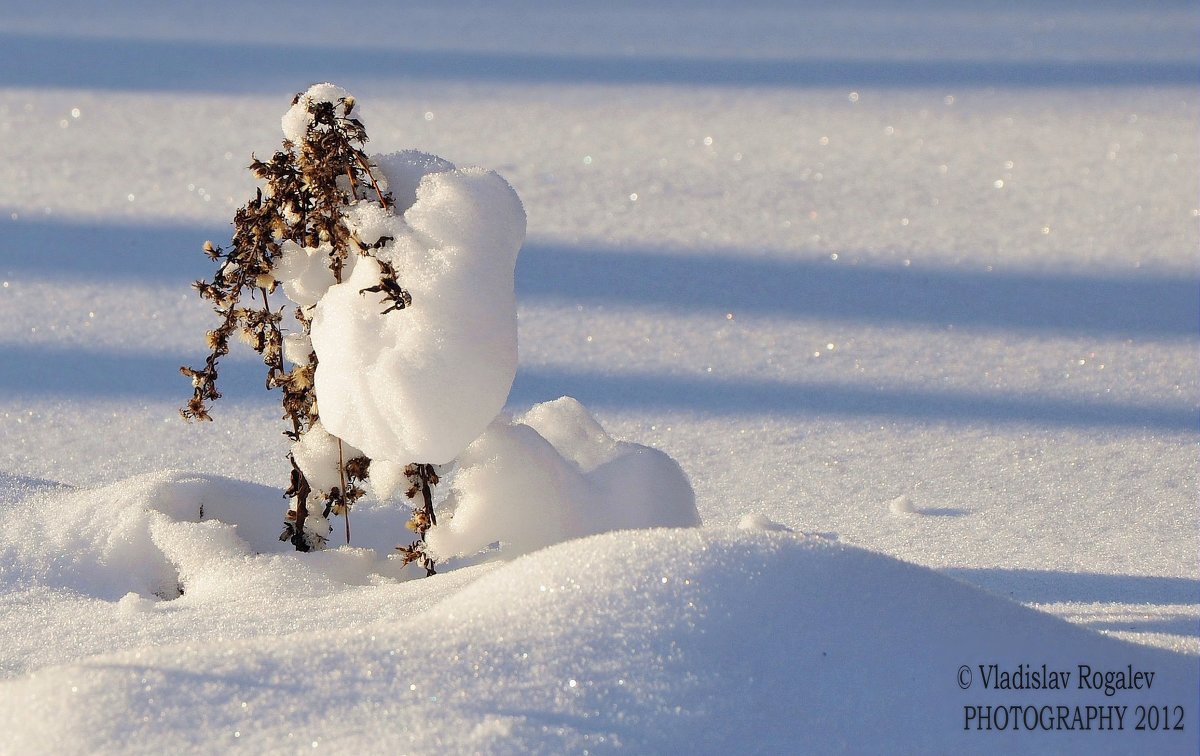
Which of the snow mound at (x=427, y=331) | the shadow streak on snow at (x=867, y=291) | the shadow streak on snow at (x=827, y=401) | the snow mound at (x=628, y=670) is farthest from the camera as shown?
the shadow streak on snow at (x=867, y=291)

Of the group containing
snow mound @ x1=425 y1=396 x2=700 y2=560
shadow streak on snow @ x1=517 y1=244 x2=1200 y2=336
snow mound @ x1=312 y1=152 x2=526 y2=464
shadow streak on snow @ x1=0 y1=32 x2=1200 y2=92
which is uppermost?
shadow streak on snow @ x1=0 y1=32 x2=1200 y2=92

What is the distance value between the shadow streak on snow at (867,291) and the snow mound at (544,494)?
110 centimetres

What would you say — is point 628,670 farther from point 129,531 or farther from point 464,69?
point 464,69

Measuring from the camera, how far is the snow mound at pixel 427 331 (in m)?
1.13

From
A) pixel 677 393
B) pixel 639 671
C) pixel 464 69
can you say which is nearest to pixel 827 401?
pixel 677 393

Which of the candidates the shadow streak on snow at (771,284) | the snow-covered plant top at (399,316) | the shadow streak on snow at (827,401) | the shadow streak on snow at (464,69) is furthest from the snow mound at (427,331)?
the shadow streak on snow at (464,69)

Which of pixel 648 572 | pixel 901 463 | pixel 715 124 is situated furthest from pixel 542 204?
pixel 648 572

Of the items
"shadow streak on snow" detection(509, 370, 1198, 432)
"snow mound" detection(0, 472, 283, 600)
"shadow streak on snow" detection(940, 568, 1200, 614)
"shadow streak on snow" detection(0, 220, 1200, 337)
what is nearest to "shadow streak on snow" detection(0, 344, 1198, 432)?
"shadow streak on snow" detection(509, 370, 1198, 432)

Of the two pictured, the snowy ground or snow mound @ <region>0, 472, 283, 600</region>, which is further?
snow mound @ <region>0, 472, 283, 600</region>

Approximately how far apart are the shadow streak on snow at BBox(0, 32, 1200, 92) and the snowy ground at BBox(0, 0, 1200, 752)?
2 centimetres

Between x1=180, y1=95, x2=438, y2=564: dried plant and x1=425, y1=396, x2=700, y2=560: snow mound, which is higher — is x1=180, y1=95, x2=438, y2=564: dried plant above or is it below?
above

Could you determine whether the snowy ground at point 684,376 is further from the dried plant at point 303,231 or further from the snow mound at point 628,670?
the dried plant at point 303,231

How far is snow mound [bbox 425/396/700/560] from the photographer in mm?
1241

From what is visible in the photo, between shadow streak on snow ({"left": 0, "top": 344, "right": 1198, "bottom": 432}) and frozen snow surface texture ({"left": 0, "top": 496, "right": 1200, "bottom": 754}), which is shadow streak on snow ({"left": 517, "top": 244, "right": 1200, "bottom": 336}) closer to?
shadow streak on snow ({"left": 0, "top": 344, "right": 1198, "bottom": 432})
